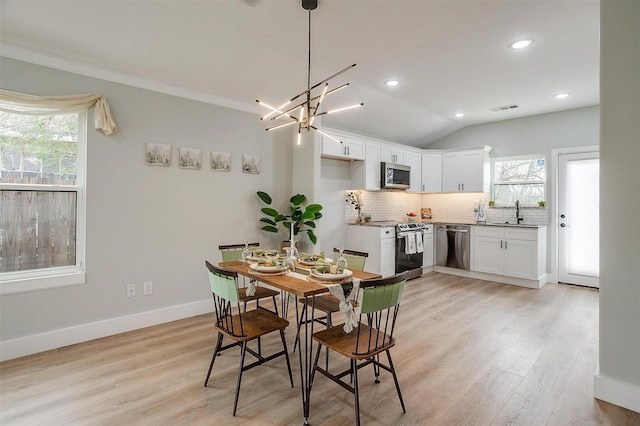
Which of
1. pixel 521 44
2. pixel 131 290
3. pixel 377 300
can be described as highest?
pixel 521 44

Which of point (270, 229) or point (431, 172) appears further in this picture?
point (431, 172)

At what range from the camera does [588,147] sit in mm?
5105

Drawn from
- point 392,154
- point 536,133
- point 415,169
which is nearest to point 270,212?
point 392,154

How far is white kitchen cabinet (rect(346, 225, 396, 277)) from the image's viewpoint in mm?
5133

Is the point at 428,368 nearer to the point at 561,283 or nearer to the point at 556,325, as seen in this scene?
the point at 556,325

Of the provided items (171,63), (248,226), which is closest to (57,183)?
(171,63)

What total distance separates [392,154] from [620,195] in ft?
12.5

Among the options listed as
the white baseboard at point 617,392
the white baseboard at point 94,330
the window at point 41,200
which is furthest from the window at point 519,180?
the window at point 41,200

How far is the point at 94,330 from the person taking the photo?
316 cm

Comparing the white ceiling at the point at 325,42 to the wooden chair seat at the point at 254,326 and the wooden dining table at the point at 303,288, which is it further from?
the wooden chair seat at the point at 254,326

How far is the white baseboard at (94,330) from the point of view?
109 inches

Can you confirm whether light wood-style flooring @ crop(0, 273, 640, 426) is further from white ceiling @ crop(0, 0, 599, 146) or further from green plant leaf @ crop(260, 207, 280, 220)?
white ceiling @ crop(0, 0, 599, 146)

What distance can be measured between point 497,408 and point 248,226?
3214 mm

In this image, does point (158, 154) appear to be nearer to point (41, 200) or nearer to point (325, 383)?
point (41, 200)
